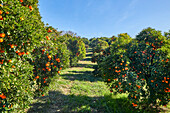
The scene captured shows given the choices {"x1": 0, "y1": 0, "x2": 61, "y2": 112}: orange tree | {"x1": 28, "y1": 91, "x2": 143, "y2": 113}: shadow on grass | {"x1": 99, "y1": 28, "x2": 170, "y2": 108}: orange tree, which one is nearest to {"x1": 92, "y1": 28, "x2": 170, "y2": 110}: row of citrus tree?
{"x1": 99, "y1": 28, "x2": 170, "y2": 108}: orange tree

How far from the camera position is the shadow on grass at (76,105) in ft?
20.3

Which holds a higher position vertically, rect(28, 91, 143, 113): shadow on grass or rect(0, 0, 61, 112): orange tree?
rect(0, 0, 61, 112): orange tree

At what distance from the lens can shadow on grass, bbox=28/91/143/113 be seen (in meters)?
6.18

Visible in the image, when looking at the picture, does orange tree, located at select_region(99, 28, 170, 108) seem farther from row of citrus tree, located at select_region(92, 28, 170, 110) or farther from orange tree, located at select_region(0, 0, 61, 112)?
orange tree, located at select_region(0, 0, 61, 112)

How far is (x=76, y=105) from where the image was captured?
6.79 metres

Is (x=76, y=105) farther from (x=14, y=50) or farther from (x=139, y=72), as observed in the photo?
(x=14, y=50)

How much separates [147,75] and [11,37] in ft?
22.8

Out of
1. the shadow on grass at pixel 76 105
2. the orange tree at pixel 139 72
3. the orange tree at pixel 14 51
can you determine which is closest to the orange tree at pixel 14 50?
the orange tree at pixel 14 51

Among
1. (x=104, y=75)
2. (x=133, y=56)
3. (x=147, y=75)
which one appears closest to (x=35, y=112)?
(x=104, y=75)

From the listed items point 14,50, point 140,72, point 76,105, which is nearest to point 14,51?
point 14,50

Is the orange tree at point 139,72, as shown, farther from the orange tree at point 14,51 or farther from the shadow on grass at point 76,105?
the orange tree at point 14,51

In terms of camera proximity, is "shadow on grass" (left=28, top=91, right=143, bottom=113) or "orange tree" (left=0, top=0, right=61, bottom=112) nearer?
"orange tree" (left=0, top=0, right=61, bottom=112)

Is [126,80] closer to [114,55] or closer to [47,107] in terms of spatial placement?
[114,55]

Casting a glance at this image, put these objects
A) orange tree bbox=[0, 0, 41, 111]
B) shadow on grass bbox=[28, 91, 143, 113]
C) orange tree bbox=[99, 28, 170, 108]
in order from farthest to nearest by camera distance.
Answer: shadow on grass bbox=[28, 91, 143, 113]
orange tree bbox=[99, 28, 170, 108]
orange tree bbox=[0, 0, 41, 111]
